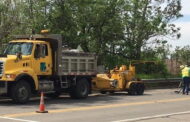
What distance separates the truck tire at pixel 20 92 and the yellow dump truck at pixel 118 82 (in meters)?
5.56

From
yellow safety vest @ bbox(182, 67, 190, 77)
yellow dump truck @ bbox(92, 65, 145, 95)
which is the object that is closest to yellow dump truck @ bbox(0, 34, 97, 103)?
yellow dump truck @ bbox(92, 65, 145, 95)

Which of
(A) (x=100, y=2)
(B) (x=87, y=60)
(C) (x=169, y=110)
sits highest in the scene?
(A) (x=100, y=2)

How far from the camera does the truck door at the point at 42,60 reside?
21.1 m

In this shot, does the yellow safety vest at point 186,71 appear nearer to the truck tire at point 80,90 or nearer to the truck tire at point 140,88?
the truck tire at point 140,88

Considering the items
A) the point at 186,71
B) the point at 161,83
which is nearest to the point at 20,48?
the point at 186,71

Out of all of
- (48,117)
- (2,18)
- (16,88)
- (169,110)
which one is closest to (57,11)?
(2,18)

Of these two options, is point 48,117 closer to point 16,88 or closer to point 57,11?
point 16,88

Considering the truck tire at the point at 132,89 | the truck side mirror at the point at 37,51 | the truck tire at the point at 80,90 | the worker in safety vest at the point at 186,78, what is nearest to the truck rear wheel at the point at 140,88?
the truck tire at the point at 132,89

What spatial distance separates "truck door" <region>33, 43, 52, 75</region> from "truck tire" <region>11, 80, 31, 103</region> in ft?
3.63

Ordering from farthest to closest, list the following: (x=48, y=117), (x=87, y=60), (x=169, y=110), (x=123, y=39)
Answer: (x=123, y=39), (x=87, y=60), (x=169, y=110), (x=48, y=117)

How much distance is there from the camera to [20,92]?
1983 cm

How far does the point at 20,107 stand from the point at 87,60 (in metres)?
6.06

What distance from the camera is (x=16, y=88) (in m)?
19.8

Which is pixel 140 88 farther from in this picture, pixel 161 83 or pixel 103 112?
pixel 103 112
